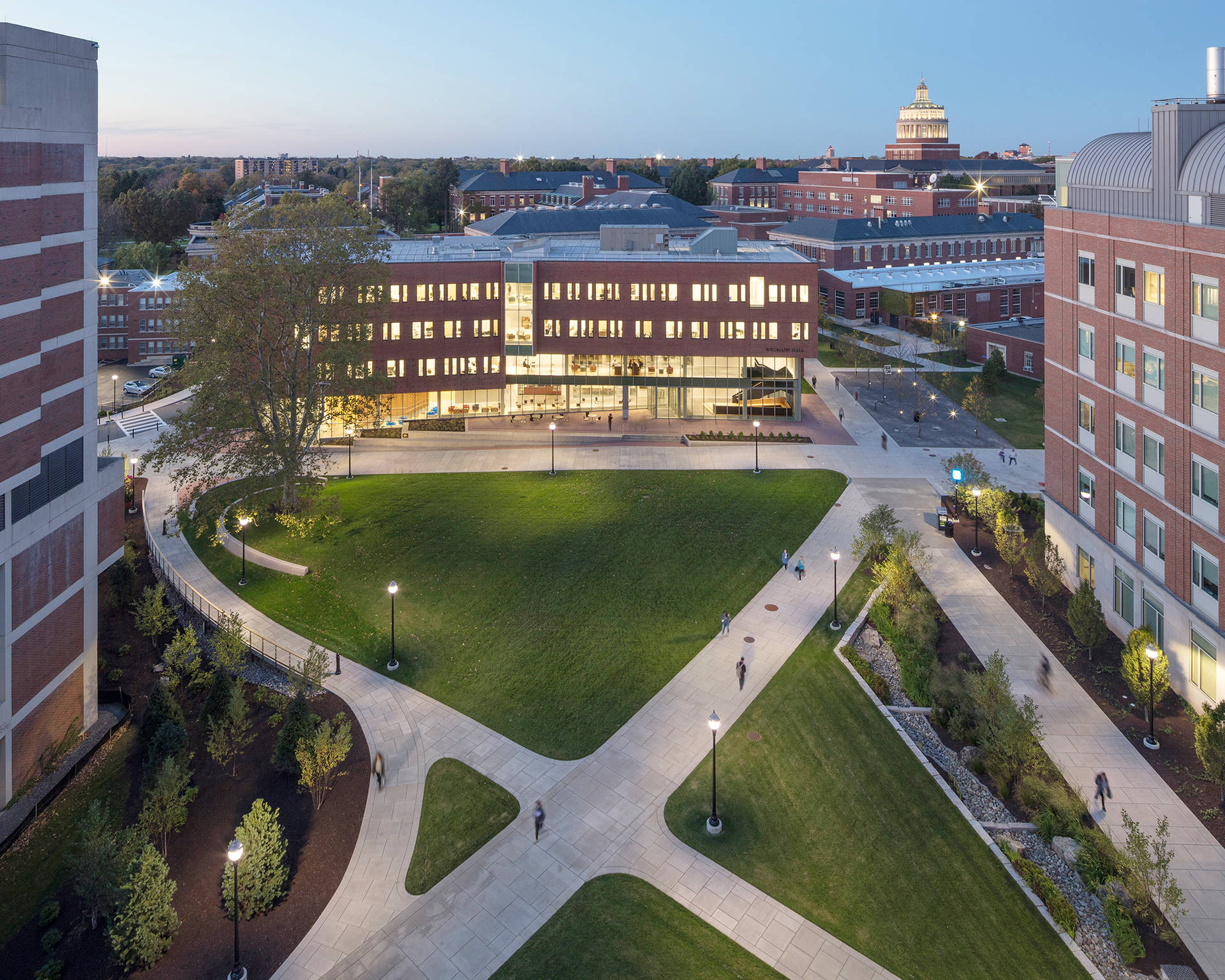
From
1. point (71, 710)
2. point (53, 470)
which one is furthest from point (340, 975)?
point (53, 470)

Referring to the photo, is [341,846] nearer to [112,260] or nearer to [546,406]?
[546,406]

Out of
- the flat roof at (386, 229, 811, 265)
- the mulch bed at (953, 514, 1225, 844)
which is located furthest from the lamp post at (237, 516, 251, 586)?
the mulch bed at (953, 514, 1225, 844)

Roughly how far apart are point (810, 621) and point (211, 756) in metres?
23.9

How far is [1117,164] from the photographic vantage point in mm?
33375

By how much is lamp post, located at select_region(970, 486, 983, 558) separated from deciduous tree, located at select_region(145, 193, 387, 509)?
34837 millimetres

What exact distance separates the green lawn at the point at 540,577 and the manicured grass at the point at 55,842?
9205mm

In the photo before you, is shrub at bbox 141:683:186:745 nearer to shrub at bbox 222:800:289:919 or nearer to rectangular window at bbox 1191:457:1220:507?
shrub at bbox 222:800:289:919

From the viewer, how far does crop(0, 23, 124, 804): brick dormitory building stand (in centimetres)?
2453

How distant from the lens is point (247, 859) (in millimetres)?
21469

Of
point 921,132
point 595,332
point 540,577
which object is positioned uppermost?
point 921,132

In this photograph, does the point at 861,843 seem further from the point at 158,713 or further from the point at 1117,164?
the point at 1117,164

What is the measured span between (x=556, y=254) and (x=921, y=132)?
6198 inches

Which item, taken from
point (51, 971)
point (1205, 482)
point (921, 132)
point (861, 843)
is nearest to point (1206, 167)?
point (1205, 482)

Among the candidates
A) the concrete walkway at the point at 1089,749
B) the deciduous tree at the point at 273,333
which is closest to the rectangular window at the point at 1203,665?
the concrete walkway at the point at 1089,749
